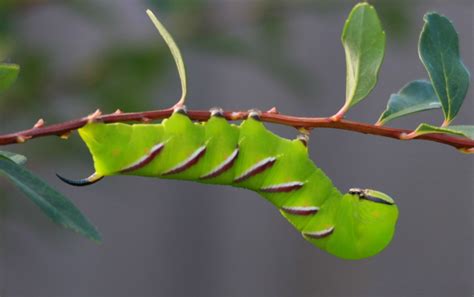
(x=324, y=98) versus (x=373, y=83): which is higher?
(x=373, y=83)

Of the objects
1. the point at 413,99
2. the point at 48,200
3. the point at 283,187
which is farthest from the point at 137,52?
the point at 48,200

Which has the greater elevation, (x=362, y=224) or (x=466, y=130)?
(x=466, y=130)

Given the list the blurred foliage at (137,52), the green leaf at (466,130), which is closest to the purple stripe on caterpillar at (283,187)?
the green leaf at (466,130)

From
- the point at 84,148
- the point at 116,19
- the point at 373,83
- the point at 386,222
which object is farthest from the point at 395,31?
the point at 373,83

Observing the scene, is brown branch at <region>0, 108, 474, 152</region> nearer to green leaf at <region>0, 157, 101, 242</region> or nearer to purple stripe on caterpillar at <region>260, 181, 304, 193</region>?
green leaf at <region>0, 157, 101, 242</region>

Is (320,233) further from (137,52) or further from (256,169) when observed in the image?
(137,52)

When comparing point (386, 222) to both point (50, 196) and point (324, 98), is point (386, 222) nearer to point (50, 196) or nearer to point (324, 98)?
point (50, 196)
